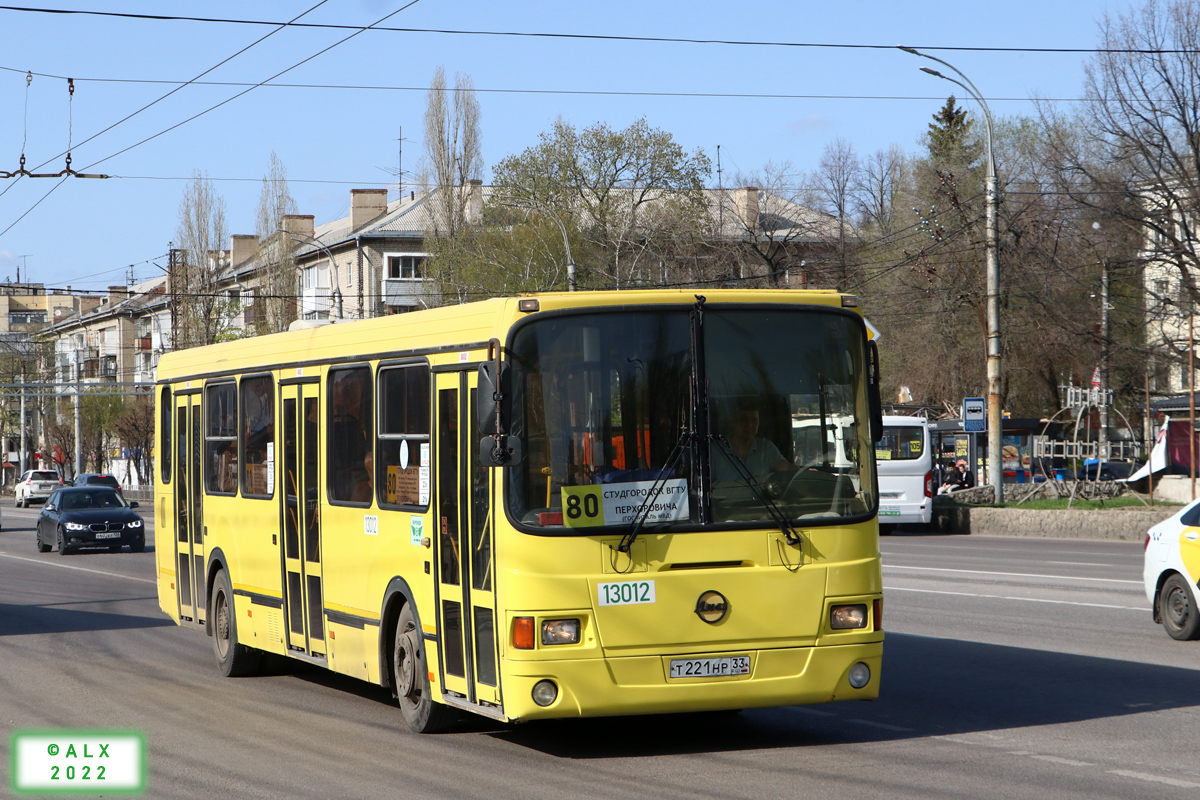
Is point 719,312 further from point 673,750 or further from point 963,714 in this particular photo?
point 963,714

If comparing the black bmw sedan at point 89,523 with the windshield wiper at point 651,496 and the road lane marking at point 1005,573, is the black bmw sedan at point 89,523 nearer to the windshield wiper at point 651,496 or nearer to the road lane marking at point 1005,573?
the road lane marking at point 1005,573

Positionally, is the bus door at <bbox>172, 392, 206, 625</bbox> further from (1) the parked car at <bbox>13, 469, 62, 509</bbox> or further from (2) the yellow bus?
(1) the parked car at <bbox>13, 469, 62, 509</bbox>

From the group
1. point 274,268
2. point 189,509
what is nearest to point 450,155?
point 274,268

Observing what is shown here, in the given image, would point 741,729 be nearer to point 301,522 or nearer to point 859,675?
point 859,675

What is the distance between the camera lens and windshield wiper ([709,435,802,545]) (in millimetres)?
8219

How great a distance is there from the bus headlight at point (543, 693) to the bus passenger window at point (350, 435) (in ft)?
8.13

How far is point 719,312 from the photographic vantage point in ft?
27.7

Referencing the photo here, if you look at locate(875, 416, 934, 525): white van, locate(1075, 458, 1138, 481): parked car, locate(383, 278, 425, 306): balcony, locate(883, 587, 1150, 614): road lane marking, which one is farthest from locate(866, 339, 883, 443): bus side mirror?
locate(383, 278, 425, 306): balcony

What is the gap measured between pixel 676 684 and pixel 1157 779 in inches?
97.0

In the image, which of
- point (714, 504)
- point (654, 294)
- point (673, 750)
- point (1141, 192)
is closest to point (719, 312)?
point (654, 294)

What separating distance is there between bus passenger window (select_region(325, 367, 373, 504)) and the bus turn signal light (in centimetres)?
230

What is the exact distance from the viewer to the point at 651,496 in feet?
26.3

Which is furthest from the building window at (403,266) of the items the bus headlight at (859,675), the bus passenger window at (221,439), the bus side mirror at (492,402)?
the bus headlight at (859,675)

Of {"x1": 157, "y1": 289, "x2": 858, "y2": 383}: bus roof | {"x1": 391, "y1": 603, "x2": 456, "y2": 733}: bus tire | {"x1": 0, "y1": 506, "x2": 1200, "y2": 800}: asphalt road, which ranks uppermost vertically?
{"x1": 157, "y1": 289, "x2": 858, "y2": 383}: bus roof
